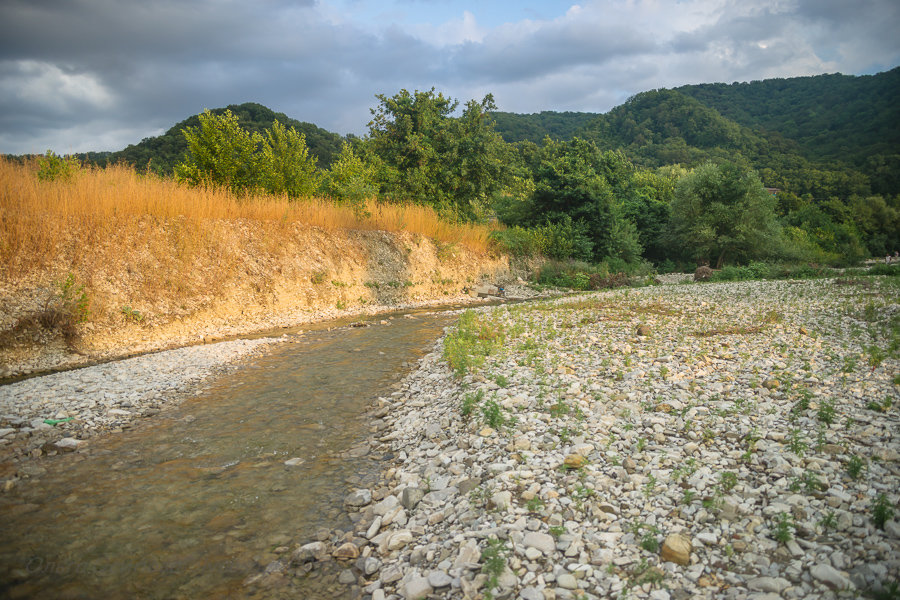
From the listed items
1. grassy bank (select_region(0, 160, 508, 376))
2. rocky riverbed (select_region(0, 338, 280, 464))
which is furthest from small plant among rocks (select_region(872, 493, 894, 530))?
grassy bank (select_region(0, 160, 508, 376))

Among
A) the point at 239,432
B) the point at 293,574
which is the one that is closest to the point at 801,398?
the point at 293,574

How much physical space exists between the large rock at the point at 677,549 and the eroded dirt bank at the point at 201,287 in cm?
1350

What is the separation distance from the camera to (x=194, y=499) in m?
5.31

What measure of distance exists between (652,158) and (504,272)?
5722 cm

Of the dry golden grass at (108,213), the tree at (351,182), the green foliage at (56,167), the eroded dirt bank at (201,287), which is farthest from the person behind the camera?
the tree at (351,182)

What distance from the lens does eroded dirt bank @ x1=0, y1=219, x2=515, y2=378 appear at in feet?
37.9

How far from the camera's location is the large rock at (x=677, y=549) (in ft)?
11.5

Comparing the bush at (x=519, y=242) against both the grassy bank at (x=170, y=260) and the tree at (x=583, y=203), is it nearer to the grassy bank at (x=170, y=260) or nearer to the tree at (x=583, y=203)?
the tree at (x=583, y=203)

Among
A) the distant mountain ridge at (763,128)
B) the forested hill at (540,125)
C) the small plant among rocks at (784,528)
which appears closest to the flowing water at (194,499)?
the small plant among rocks at (784,528)

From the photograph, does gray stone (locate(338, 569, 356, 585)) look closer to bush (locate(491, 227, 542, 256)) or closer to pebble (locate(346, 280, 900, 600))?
pebble (locate(346, 280, 900, 600))

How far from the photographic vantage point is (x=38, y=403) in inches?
313

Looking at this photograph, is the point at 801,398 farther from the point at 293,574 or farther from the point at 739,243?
the point at 739,243

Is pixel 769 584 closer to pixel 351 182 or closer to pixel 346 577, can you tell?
pixel 346 577

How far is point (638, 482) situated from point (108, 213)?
57.3ft
